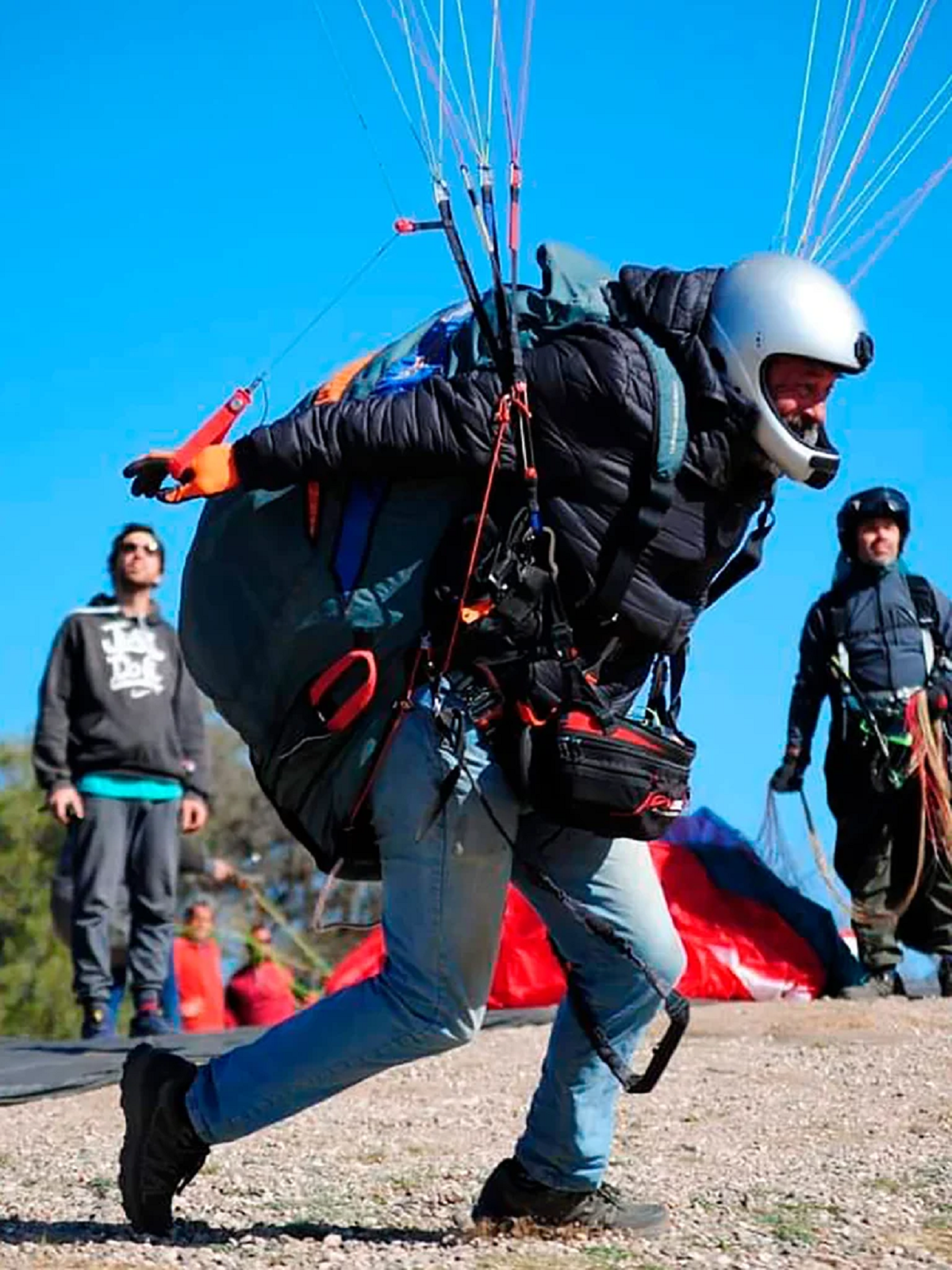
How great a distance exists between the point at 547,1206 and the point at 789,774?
18.7 feet

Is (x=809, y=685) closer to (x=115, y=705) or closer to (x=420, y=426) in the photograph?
(x=115, y=705)

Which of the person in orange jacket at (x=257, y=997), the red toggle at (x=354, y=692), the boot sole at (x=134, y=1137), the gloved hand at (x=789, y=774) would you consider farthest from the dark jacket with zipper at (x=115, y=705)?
the red toggle at (x=354, y=692)

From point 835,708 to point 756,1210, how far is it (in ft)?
16.9

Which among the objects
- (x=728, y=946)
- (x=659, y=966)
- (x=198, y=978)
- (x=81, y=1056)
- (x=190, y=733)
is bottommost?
(x=198, y=978)

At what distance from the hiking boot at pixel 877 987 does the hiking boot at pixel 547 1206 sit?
521 centimetres

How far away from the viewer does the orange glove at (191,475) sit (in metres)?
3.77

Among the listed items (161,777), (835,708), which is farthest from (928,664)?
(161,777)

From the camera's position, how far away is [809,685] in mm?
9516

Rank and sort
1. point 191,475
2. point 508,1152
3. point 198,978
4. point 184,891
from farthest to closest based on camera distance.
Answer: point 184,891
point 198,978
point 508,1152
point 191,475

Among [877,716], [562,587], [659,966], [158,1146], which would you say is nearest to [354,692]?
[562,587]

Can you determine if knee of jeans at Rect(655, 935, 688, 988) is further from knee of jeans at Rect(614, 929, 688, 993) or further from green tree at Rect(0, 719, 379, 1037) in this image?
green tree at Rect(0, 719, 379, 1037)

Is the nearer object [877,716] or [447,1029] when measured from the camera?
[447,1029]

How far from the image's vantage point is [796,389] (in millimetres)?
3943

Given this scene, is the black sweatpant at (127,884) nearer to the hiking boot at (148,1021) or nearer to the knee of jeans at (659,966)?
the hiking boot at (148,1021)
